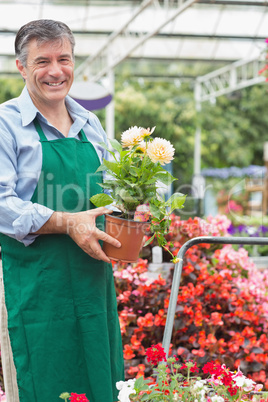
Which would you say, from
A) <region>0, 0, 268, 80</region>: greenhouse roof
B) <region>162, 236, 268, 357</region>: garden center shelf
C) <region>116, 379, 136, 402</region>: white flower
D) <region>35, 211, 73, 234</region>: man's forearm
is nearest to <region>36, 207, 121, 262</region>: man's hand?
<region>35, 211, 73, 234</region>: man's forearm

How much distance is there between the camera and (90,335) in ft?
5.15

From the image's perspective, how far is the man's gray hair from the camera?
1.52 m

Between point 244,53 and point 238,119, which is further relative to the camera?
point 238,119

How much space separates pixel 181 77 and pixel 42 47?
1395cm

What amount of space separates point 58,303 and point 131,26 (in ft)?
30.9

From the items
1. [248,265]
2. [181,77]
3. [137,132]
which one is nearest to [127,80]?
[181,77]

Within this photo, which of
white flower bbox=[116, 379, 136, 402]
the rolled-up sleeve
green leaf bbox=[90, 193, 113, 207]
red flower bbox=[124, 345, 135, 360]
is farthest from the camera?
red flower bbox=[124, 345, 135, 360]

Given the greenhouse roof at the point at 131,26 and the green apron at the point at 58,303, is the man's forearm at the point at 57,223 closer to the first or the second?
the green apron at the point at 58,303

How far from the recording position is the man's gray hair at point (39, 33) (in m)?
1.52

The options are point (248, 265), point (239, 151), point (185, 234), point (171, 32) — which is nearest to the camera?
point (185, 234)

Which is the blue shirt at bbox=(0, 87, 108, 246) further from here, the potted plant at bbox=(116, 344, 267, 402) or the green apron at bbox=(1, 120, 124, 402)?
the potted plant at bbox=(116, 344, 267, 402)

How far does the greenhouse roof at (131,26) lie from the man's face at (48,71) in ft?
24.7

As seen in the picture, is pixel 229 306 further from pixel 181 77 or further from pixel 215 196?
pixel 181 77

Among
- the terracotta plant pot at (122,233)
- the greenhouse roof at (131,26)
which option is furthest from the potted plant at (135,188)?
the greenhouse roof at (131,26)
